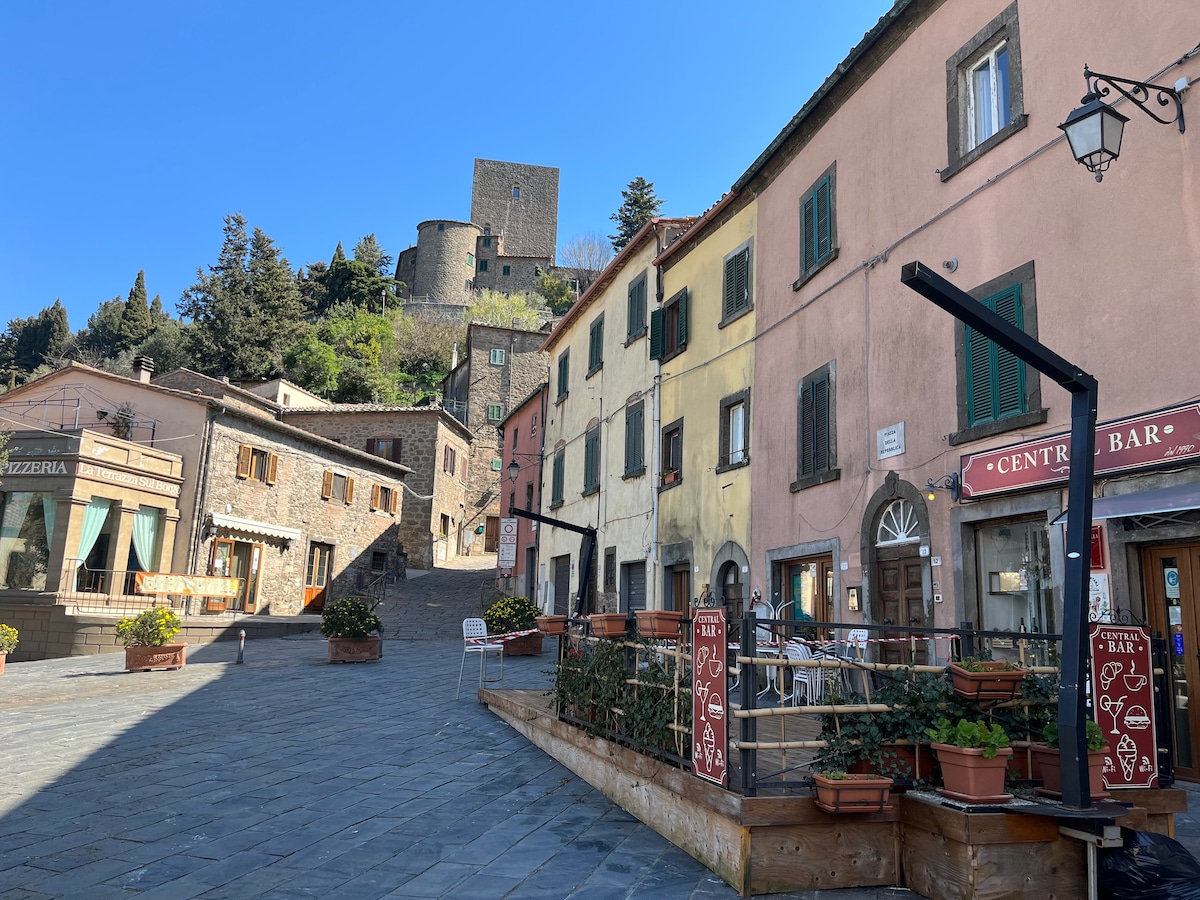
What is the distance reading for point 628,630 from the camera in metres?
6.89

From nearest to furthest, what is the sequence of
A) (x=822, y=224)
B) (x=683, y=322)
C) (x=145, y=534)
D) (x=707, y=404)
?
(x=822, y=224) → (x=707, y=404) → (x=683, y=322) → (x=145, y=534)

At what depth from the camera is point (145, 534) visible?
2294 cm

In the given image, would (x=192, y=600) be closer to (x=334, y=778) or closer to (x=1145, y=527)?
(x=334, y=778)

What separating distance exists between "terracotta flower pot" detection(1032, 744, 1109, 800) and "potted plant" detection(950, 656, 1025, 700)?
13.4 inches

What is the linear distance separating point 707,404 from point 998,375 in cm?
692

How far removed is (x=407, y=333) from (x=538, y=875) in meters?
51.4

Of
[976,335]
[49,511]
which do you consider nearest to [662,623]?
[976,335]

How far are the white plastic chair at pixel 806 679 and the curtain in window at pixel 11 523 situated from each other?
64.6ft

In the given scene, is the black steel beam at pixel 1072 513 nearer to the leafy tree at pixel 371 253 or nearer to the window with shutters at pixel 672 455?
the window with shutters at pixel 672 455

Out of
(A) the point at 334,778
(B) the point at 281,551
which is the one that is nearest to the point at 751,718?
(A) the point at 334,778

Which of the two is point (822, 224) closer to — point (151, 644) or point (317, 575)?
point (151, 644)

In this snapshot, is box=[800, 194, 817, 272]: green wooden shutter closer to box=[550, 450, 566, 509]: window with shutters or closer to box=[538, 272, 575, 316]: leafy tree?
box=[550, 450, 566, 509]: window with shutters

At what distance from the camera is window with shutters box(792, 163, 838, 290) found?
11961 millimetres

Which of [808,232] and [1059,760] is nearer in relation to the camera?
[1059,760]
